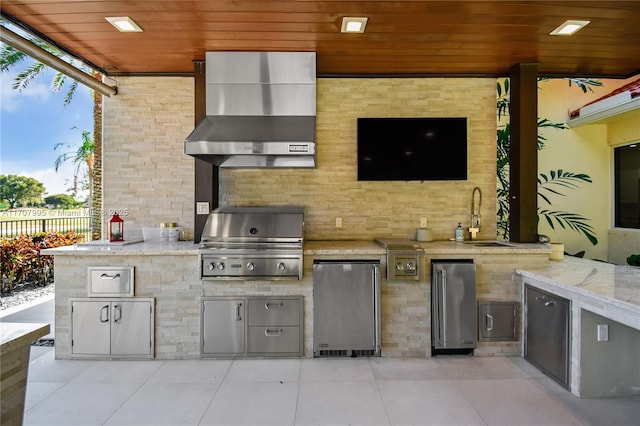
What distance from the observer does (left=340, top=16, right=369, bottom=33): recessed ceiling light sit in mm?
2607

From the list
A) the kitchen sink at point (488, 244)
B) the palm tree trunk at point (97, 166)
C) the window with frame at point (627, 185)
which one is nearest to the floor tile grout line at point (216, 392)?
the kitchen sink at point (488, 244)

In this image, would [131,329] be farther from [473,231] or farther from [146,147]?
[473,231]

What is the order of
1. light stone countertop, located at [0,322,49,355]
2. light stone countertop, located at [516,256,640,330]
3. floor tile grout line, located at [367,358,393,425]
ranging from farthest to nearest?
floor tile grout line, located at [367,358,393,425]
light stone countertop, located at [516,256,640,330]
light stone countertop, located at [0,322,49,355]

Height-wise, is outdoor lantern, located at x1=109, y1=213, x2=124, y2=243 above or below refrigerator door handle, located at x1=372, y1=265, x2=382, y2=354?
above

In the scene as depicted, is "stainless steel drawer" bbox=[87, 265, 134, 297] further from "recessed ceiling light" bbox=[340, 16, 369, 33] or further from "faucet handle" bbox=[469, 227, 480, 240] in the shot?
"faucet handle" bbox=[469, 227, 480, 240]

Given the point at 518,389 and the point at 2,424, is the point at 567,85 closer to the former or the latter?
the point at 518,389

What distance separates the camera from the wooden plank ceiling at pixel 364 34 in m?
2.48

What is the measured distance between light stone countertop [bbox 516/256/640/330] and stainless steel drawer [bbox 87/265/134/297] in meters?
3.38

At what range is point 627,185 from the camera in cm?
465

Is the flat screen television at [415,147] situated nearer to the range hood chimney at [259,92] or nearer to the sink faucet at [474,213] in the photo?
the sink faucet at [474,213]

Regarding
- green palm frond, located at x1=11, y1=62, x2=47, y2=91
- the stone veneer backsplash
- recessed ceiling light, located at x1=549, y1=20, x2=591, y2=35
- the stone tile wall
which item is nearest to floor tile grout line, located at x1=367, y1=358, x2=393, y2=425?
the stone veneer backsplash

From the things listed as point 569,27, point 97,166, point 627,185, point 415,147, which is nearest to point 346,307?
point 415,147

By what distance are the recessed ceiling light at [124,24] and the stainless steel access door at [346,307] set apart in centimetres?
242

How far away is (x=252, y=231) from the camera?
307cm
